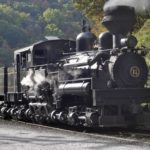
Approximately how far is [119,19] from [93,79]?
6.80 feet

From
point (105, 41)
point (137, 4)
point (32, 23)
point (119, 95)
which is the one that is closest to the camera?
point (119, 95)

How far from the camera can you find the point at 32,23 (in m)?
111

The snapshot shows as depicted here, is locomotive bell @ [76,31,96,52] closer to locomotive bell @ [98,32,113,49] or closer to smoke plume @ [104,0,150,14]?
locomotive bell @ [98,32,113,49]

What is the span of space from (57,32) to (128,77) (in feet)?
280

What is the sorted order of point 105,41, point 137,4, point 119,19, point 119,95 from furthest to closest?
point 137,4
point 105,41
point 119,19
point 119,95

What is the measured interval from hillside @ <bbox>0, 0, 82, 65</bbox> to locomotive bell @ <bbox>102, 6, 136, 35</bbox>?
7075 centimetres

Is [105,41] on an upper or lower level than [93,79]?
upper

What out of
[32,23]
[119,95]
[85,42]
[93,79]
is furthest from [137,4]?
[32,23]

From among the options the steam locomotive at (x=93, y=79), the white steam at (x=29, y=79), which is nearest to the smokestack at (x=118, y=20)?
the steam locomotive at (x=93, y=79)

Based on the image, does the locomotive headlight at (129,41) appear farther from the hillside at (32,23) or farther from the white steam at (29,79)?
the hillside at (32,23)

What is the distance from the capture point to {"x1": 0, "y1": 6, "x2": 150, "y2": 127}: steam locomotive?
1286 centimetres

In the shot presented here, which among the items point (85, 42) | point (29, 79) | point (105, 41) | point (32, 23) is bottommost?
point (29, 79)

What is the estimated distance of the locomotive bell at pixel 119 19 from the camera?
13133mm

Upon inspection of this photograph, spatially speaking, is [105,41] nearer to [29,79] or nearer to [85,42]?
[85,42]
